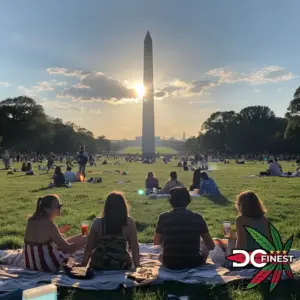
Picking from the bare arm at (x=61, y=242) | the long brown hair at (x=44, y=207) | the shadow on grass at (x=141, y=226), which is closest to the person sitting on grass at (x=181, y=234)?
the bare arm at (x=61, y=242)

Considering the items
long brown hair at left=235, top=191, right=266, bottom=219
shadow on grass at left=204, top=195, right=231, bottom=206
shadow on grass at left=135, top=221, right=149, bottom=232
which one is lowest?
shadow on grass at left=135, top=221, right=149, bottom=232

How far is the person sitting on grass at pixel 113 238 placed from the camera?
4.89m

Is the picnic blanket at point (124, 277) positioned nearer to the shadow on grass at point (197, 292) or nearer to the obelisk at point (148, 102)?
the shadow on grass at point (197, 292)

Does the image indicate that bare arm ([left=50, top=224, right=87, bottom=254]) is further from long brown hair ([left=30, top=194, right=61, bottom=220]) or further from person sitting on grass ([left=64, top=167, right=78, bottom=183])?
person sitting on grass ([left=64, top=167, right=78, bottom=183])

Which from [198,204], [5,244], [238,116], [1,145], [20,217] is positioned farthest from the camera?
[238,116]

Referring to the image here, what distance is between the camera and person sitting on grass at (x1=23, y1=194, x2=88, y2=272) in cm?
504

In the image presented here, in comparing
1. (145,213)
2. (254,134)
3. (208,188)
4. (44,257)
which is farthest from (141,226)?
(254,134)

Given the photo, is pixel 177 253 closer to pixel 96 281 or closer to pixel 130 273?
pixel 130 273

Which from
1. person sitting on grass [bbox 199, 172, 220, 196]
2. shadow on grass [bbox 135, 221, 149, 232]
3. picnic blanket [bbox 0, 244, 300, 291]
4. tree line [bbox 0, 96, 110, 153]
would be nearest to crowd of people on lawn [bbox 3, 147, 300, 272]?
picnic blanket [bbox 0, 244, 300, 291]

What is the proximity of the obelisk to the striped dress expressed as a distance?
48.9 meters

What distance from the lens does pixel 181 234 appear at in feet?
16.2

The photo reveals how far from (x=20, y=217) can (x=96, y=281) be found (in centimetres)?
542

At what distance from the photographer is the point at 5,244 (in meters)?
7.03

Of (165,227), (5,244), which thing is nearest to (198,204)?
(5,244)
